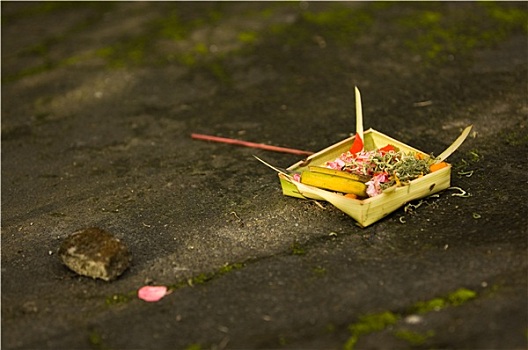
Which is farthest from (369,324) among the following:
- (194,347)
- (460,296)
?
(194,347)

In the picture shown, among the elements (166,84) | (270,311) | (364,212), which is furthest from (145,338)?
(166,84)

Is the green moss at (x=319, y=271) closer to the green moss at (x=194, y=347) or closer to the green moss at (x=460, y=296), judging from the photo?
the green moss at (x=460, y=296)

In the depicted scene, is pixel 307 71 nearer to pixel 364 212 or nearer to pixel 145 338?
pixel 364 212

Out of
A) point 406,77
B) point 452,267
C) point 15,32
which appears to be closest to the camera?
point 452,267

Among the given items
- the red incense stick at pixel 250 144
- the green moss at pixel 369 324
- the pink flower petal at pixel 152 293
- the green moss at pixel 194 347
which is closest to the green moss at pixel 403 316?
the green moss at pixel 369 324

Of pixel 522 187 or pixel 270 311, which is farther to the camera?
pixel 522 187

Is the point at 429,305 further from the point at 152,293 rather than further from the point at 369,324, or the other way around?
the point at 152,293
